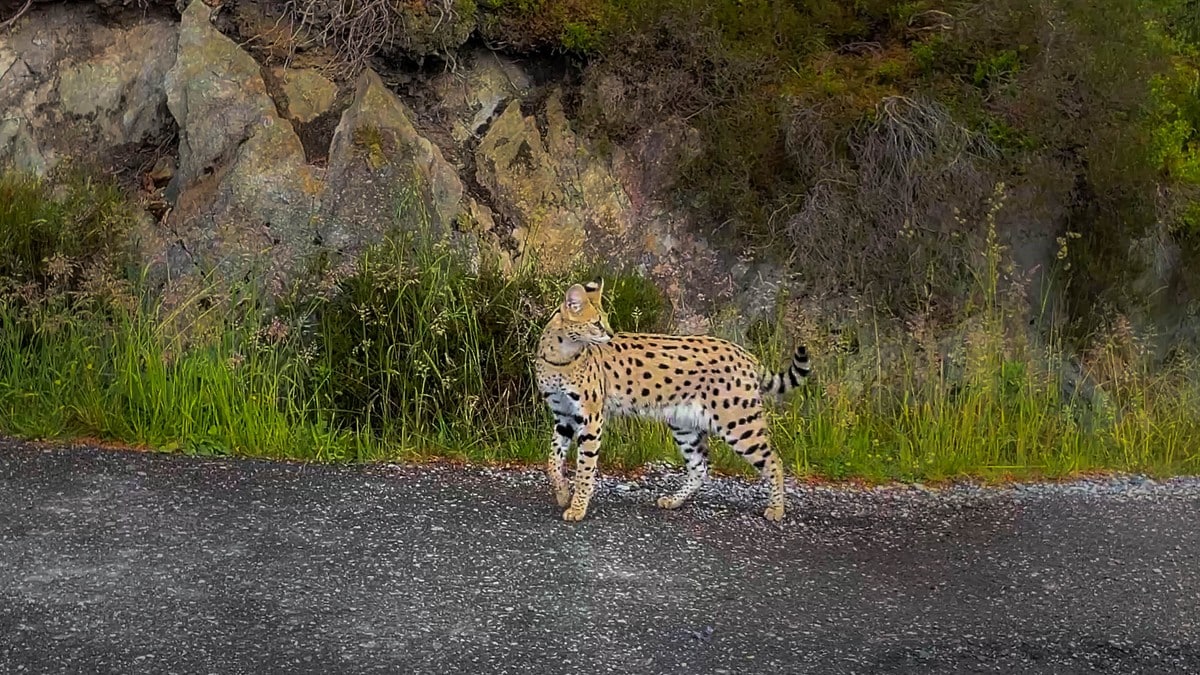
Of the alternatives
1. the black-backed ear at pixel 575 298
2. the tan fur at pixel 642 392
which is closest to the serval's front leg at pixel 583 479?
the tan fur at pixel 642 392

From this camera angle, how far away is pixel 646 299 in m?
8.90

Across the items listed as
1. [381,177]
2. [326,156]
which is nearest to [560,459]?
[381,177]

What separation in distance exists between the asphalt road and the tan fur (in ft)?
0.74

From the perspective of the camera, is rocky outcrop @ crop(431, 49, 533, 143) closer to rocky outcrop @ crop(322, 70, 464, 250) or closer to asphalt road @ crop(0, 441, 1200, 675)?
rocky outcrop @ crop(322, 70, 464, 250)

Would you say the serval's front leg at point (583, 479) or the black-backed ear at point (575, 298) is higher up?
the black-backed ear at point (575, 298)

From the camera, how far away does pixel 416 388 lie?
25.9 feet

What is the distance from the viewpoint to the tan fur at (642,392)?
6.75 meters

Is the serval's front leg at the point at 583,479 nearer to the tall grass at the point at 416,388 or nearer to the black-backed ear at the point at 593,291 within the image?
the black-backed ear at the point at 593,291

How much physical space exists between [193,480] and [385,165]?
124 inches

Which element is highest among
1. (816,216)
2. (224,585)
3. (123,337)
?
(816,216)

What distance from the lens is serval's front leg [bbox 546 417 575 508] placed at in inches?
271

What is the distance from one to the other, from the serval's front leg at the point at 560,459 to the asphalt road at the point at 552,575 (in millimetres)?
118

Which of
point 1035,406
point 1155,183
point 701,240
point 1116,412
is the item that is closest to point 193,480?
point 701,240

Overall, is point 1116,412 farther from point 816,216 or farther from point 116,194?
point 116,194
